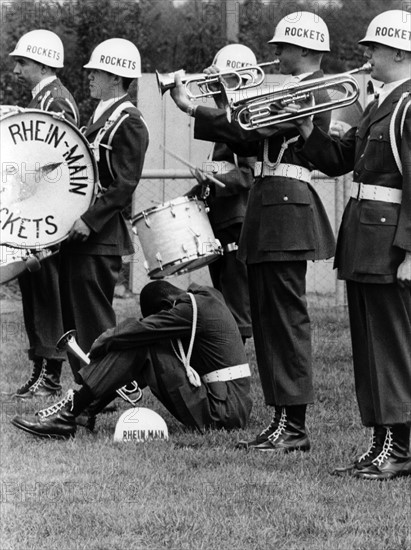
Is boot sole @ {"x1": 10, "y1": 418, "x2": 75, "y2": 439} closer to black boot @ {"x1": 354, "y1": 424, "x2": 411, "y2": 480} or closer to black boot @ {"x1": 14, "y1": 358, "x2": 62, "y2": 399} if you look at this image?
black boot @ {"x1": 14, "y1": 358, "x2": 62, "y2": 399}

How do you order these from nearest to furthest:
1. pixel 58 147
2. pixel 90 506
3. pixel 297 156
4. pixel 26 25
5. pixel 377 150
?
pixel 90 506 → pixel 377 150 → pixel 297 156 → pixel 58 147 → pixel 26 25

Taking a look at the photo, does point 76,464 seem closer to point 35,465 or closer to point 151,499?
point 35,465

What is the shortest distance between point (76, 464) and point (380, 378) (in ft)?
4.62

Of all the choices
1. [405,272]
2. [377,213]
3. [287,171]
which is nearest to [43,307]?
[287,171]

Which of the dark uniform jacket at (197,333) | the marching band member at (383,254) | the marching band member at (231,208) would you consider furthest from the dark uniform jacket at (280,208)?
the marching band member at (231,208)

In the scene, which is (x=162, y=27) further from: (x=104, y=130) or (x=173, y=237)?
(x=173, y=237)

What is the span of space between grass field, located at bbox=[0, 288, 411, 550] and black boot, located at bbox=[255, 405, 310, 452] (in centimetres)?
8

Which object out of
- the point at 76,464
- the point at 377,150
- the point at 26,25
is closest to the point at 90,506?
the point at 76,464

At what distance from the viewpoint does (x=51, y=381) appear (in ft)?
27.5

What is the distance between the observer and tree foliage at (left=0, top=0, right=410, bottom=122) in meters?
13.3

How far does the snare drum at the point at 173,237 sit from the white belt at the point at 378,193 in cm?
164

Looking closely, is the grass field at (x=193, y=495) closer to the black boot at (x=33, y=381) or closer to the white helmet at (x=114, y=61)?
the black boot at (x=33, y=381)

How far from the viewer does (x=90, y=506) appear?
18.3 feet

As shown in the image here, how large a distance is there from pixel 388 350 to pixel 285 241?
799 mm
